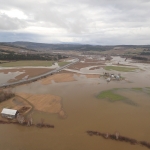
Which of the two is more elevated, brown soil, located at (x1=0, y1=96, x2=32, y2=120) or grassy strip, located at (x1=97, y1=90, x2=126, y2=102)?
grassy strip, located at (x1=97, y1=90, x2=126, y2=102)

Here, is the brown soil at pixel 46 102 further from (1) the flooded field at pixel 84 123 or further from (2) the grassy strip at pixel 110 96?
(2) the grassy strip at pixel 110 96

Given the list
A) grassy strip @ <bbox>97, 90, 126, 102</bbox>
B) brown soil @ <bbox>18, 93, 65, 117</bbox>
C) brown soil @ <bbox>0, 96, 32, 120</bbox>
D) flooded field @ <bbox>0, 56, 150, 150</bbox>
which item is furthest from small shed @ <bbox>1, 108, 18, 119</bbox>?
grassy strip @ <bbox>97, 90, 126, 102</bbox>

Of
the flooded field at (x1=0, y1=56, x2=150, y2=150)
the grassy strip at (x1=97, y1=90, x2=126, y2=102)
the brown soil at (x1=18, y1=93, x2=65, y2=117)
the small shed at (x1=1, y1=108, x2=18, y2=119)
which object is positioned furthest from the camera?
the grassy strip at (x1=97, y1=90, x2=126, y2=102)

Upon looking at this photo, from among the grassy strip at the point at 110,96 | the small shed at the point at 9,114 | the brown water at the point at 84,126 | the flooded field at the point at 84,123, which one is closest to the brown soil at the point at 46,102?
the flooded field at the point at 84,123

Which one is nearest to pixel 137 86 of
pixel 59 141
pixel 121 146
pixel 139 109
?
pixel 139 109

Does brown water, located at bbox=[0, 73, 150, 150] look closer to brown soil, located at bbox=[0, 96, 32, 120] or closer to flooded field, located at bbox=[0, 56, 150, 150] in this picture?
flooded field, located at bbox=[0, 56, 150, 150]

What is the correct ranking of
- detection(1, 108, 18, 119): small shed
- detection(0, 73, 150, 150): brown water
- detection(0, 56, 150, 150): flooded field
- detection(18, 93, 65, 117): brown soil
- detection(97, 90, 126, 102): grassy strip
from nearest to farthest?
detection(0, 73, 150, 150): brown water → detection(0, 56, 150, 150): flooded field → detection(1, 108, 18, 119): small shed → detection(18, 93, 65, 117): brown soil → detection(97, 90, 126, 102): grassy strip

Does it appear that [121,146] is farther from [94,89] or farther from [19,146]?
[94,89]
